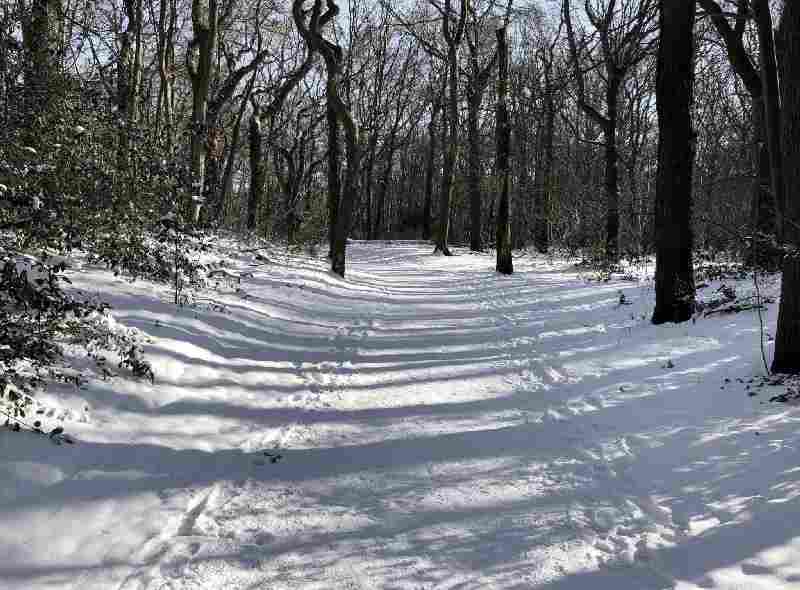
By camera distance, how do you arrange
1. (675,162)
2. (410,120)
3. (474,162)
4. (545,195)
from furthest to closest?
(410,120) → (474,162) → (545,195) → (675,162)

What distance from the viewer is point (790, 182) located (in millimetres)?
5512

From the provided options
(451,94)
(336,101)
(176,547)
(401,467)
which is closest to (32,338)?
(176,547)

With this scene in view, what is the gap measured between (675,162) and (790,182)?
124 inches

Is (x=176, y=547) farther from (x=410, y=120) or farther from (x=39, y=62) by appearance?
(x=410, y=120)

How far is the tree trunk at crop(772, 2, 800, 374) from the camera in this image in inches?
213

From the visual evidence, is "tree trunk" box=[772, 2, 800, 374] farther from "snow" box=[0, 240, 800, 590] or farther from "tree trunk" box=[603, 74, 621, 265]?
"tree trunk" box=[603, 74, 621, 265]

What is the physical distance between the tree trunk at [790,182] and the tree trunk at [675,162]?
2.92 m

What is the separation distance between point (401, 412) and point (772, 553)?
9.88 feet

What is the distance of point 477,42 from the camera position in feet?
81.7

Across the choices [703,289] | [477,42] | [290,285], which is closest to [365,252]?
[477,42]

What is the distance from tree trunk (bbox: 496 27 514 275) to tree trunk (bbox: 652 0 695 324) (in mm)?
7987

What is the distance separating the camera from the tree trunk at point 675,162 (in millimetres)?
8438

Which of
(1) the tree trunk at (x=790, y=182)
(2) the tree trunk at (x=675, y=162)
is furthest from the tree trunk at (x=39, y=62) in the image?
(2) the tree trunk at (x=675, y=162)

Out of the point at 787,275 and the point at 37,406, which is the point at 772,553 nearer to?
the point at 787,275
